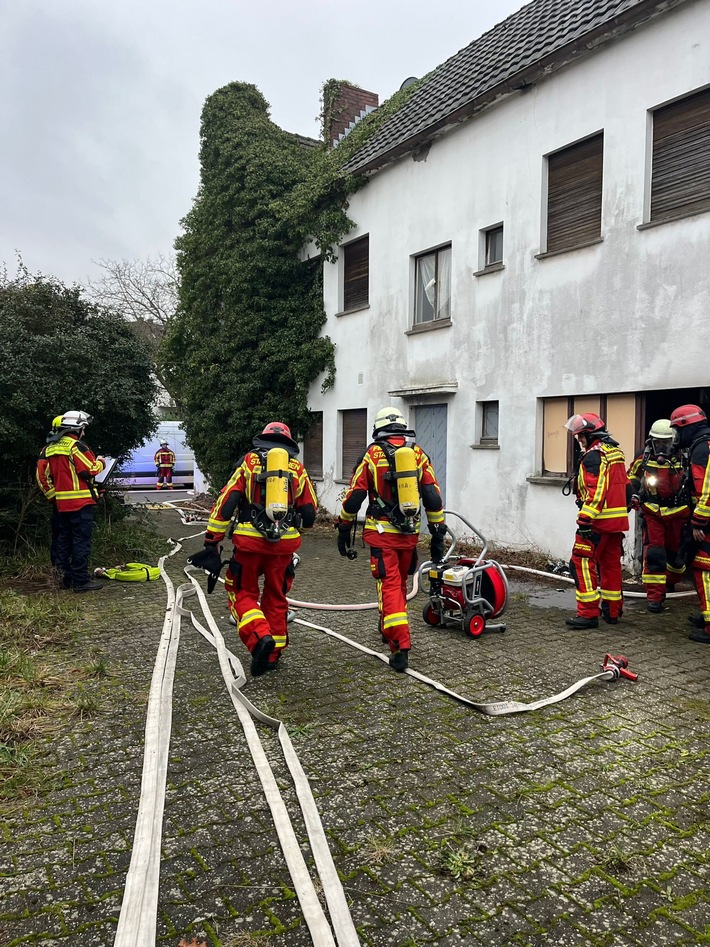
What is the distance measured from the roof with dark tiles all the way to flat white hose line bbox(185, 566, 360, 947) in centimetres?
897

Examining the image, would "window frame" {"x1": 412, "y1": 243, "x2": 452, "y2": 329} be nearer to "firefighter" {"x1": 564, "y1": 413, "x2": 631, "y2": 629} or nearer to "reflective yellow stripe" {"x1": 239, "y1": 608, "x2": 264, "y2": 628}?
"firefighter" {"x1": 564, "y1": 413, "x2": 631, "y2": 629}

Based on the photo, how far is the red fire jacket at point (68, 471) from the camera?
777 centimetres

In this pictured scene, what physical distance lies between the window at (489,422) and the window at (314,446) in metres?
5.16

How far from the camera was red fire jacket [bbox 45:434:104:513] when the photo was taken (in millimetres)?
7770

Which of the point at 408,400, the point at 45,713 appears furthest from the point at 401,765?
the point at 408,400

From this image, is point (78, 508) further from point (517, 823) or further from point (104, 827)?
point (517, 823)

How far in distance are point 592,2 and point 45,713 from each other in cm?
1127

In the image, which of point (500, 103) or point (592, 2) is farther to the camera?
point (500, 103)

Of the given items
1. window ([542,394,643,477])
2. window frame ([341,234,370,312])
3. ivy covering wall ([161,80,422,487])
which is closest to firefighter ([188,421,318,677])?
window ([542,394,643,477])

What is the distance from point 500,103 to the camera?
10.2 metres

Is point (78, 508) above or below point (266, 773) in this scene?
above

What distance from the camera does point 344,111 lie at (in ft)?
55.6

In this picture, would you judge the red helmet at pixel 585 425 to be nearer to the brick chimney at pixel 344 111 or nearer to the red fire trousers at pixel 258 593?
the red fire trousers at pixel 258 593

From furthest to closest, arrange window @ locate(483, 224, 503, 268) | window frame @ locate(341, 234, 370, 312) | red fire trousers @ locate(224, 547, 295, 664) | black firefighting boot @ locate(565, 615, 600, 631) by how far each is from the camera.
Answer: window frame @ locate(341, 234, 370, 312) → window @ locate(483, 224, 503, 268) → black firefighting boot @ locate(565, 615, 600, 631) → red fire trousers @ locate(224, 547, 295, 664)
